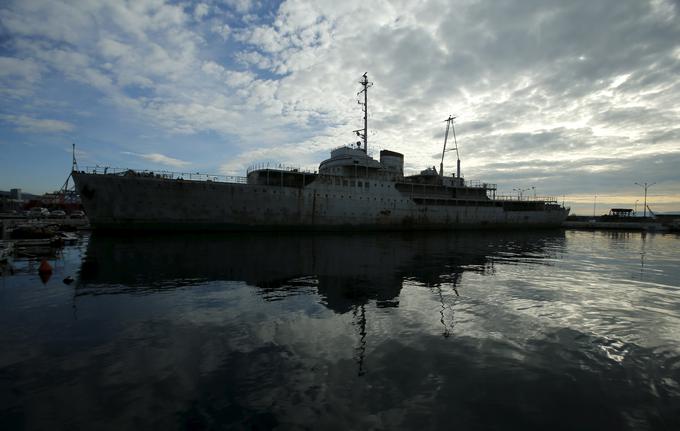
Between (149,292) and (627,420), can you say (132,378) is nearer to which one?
(149,292)

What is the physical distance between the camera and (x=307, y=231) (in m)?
37.8

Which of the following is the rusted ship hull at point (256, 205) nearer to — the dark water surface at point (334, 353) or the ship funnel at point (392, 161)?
the ship funnel at point (392, 161)

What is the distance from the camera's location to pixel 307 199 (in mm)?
37188

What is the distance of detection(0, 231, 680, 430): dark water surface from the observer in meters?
4.66

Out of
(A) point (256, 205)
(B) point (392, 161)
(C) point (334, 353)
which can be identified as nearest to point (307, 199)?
(A) point (256, 205)

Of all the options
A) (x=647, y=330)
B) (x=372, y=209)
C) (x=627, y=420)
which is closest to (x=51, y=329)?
(x=627, y=420)

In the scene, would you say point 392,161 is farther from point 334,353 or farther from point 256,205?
point 334,353

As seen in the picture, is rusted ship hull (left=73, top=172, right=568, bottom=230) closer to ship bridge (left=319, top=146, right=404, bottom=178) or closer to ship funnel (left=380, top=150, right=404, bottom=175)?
ship bridge (left=319, top=146, right=404, bottom=178)

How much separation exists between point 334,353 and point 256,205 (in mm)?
29765

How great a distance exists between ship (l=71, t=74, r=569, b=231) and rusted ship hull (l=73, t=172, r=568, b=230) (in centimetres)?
8

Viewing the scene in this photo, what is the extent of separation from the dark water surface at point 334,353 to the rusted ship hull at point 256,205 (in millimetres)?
18670

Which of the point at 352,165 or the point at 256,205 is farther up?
the point at 352,165

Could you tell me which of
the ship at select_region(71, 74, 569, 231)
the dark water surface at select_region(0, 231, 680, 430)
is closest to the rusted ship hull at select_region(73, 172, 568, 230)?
the ship at select_region(71, 74, 569, 231)

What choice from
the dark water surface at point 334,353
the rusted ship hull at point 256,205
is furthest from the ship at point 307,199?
the dark water surface at point 334,353
